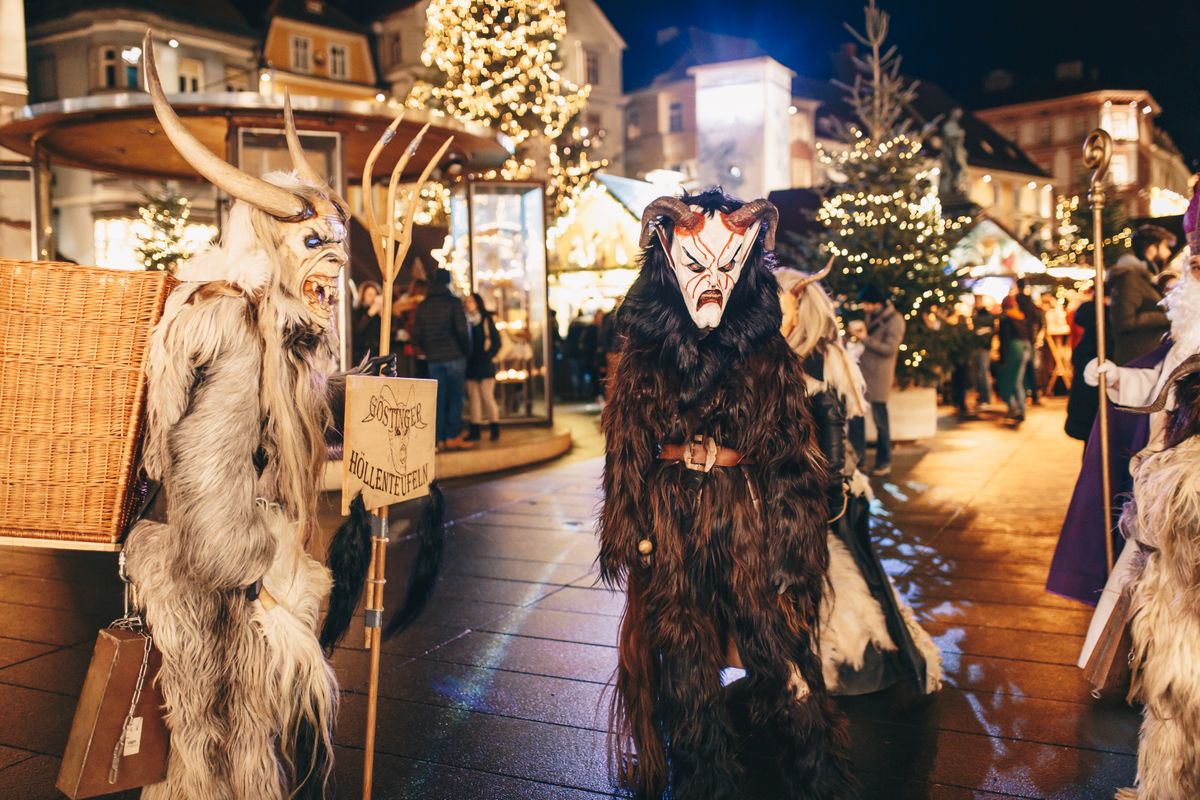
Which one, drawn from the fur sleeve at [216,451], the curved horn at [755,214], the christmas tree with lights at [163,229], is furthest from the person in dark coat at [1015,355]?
the fur sleeve at [216,451]

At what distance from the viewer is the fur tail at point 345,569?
320cm

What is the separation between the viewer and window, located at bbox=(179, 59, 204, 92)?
3475cm

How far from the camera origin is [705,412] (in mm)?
3348

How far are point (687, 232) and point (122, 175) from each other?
480 inches

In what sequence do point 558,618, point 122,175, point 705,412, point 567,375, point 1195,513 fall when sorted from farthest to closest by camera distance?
point 567,375 < point 122,175 < point 558,618 < point 705,412 < point 1195,513

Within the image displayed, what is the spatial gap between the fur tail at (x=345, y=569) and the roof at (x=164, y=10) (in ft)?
115

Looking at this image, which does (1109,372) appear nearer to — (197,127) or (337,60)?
(197,127)

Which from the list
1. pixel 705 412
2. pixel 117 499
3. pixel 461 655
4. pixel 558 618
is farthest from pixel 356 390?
pixel 558 618

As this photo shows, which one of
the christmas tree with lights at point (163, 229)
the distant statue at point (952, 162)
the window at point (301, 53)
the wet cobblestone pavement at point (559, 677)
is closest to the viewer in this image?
the wet cobblestone pavement at point (559, 677)

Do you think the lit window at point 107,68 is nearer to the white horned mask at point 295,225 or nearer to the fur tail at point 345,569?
the white horned mask at point 295,225

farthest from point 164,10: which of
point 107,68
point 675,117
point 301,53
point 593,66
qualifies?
point 675,117

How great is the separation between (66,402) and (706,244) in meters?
1.98

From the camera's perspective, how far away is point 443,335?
1103cm

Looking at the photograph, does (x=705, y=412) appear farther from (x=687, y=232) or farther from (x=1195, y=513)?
(x=1195, y=513)
